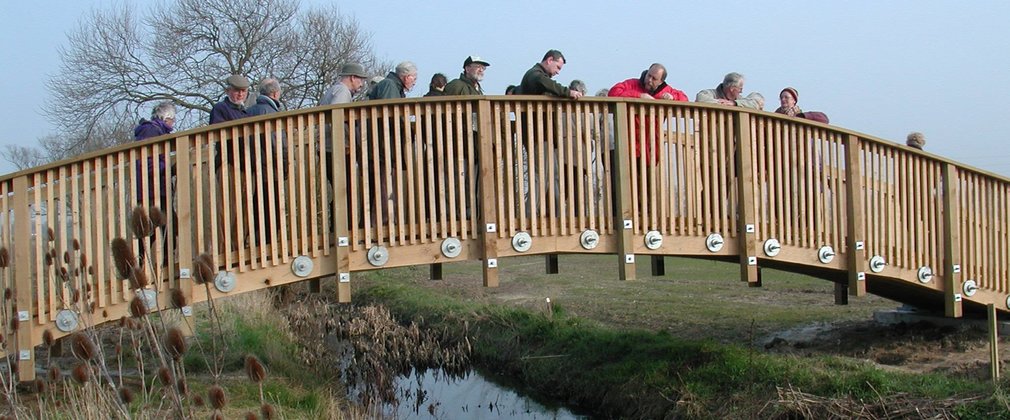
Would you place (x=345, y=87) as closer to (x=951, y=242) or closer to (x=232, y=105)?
(x=232, y=105)

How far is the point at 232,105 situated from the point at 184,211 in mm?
1196

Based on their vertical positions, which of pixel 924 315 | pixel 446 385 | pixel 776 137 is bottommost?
pixel 446 385

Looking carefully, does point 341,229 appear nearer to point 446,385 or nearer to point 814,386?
point 814,386

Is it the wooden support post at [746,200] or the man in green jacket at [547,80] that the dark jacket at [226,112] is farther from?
the wooden support post at [746,200]

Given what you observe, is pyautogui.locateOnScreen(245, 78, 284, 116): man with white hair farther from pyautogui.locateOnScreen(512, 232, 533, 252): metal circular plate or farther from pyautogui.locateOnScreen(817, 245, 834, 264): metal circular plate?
pyautogui.locateOnScreen(817, 245, 834, 264): metal circular plate

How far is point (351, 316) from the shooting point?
2083 centimetres

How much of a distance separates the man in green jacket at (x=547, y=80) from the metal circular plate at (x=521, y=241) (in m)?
1.31

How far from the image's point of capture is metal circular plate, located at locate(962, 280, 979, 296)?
11973 mm

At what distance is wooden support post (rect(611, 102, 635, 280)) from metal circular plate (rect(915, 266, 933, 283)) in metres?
3.51

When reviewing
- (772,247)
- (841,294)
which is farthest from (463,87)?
(841,294)

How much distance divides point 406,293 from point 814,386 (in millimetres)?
12414

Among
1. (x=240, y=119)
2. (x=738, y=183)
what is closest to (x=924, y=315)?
(x=738, y=183)

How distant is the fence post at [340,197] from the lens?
30.9 ft

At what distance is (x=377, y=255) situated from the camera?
31.2 ft
